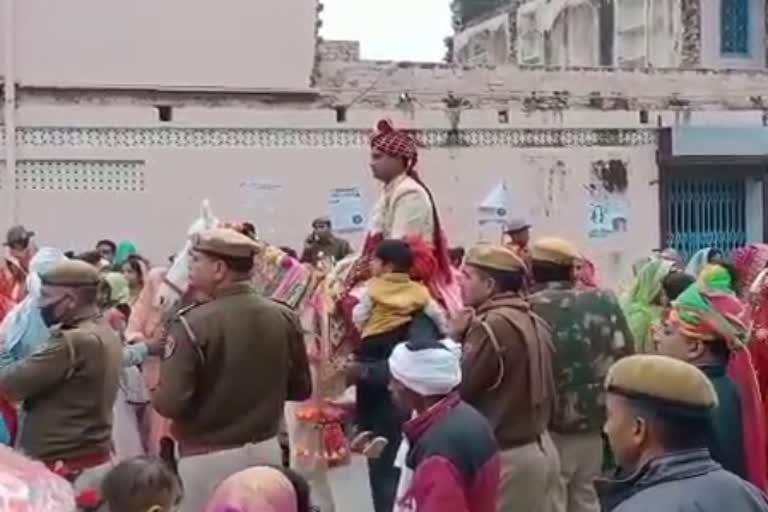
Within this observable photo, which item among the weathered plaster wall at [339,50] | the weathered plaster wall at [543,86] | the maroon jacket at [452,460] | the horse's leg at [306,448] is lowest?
the horse's leg at [306,448]

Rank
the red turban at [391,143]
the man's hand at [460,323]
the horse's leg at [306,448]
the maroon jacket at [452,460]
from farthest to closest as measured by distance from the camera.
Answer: the horse's leg at [306,448] < the red turban at [391,143] < the man's hand at [460,323] < the maroon jacket at [452,460]

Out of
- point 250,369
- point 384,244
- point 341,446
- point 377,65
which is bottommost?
point 341,446

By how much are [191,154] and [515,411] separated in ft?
32.5

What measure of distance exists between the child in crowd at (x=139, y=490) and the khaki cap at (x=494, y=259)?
2.47m

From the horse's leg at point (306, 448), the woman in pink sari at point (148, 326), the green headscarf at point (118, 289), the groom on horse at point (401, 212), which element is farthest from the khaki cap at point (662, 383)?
the green headscarf at point (118, 289)

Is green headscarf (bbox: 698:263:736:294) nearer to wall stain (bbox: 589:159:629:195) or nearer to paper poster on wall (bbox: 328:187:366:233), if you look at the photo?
paper poster on wall (bbox: 328:187:366:233)

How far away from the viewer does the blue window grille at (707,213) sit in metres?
18.3

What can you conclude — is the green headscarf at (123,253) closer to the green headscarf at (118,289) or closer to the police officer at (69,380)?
the green headscarf at (118,289)

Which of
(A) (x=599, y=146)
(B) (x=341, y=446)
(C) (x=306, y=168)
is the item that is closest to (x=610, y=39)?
(A) (x=599, y=146)

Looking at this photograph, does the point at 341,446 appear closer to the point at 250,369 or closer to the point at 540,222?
the point at 250,369

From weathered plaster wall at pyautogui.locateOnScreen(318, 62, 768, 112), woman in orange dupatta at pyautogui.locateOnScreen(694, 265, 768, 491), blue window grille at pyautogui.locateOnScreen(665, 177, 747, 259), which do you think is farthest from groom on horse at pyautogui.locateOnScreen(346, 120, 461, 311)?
blue window grille at pyautogui.locateOnScreen(665, 177, 747, 259)

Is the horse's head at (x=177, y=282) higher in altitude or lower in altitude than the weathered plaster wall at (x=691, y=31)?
lower

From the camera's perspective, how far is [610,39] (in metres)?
25.3

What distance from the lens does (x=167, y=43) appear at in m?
16.0
